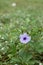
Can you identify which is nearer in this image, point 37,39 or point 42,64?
point 42,64

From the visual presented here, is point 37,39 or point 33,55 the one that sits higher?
point 37,39

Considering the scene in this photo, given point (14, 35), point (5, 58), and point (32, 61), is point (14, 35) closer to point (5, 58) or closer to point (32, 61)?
point (5, 58)

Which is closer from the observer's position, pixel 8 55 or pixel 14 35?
pixel 8 55

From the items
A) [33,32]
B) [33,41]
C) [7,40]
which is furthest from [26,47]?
[7,40]

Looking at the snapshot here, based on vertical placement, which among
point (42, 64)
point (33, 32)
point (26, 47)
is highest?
point (33, 32)

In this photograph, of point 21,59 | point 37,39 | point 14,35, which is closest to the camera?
point 21,59

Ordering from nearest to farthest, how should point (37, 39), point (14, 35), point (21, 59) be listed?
point (21, 59) → point (37, 39) → point (14, 35)

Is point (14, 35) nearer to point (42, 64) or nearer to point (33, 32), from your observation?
point (33, 32)

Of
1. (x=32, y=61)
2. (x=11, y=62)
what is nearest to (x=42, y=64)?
(x=32, y=61)

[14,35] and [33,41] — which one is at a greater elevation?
[14,35]
